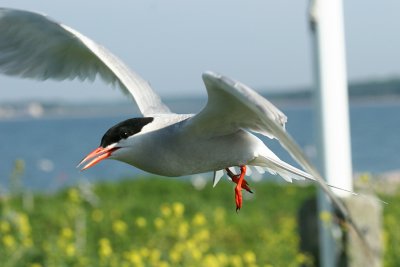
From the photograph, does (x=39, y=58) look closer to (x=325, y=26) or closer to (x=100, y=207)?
(x=325, y=26)

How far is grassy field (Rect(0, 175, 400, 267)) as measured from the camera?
18.9 ft

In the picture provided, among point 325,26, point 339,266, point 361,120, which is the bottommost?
point 339,266

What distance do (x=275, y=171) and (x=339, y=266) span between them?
3.16m

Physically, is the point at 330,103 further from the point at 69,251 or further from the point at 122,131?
the point at 122,131

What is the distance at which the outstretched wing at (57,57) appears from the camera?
134 inches

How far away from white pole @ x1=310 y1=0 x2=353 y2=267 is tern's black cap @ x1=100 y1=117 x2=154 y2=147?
3.14 m

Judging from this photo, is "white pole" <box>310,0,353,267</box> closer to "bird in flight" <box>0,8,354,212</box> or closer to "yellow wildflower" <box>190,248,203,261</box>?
"yellow wildflower" <box>190,248,203,261</box>

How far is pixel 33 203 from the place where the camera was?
1220 cm

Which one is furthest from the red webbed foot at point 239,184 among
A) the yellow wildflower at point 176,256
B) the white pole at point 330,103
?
the white pole at point 330,103

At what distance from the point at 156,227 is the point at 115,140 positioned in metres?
4.04

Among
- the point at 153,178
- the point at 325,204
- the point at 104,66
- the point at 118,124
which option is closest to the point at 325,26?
the point at 325,204

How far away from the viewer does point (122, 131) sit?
2.74 m

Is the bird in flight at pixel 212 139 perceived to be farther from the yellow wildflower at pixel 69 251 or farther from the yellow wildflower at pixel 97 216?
the yellow wildflower at pixel 97 216

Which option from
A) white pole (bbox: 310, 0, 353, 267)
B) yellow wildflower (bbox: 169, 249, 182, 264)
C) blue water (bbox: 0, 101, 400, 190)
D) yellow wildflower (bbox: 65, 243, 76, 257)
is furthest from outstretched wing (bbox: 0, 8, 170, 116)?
blue water (bbox: 0, 101, 400, 190)
